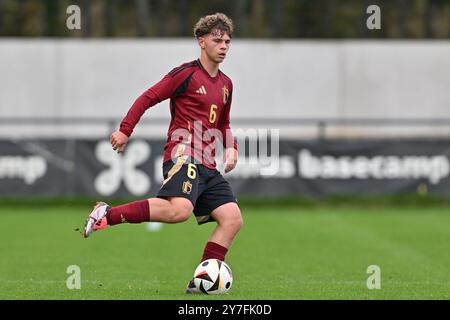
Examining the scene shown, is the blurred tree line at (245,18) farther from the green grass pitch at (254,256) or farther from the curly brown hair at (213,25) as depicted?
the curly brown hair at (213,25)

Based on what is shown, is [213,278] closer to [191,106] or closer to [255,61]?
[191,106]

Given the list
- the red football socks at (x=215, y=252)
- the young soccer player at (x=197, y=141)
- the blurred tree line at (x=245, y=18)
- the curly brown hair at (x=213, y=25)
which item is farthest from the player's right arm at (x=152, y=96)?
the blurred tree line at (x=245, y=18)

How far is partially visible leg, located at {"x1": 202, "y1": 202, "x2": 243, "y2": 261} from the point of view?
9258 millimetres

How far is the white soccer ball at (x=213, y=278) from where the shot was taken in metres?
9.05

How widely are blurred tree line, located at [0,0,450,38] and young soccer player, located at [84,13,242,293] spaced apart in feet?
58.7

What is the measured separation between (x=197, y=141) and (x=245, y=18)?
18531mm

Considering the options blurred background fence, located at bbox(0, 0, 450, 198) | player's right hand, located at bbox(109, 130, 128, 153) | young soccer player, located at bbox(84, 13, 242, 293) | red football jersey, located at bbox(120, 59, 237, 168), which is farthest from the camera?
blurred background fence, located at bbox(0, 0, 450, 198)

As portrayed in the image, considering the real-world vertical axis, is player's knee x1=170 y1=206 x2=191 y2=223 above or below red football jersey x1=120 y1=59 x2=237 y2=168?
below

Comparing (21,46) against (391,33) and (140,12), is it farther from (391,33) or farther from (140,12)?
(391,33)

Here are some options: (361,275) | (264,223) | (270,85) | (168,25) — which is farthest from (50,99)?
(361,275)

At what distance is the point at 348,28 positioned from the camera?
1091 inches

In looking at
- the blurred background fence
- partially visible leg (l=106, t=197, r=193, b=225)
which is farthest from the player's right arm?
the blurred background fence

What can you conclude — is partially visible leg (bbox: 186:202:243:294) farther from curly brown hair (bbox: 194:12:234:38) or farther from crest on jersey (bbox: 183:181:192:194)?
curly brown hair (bbox: 194:12:234:38)

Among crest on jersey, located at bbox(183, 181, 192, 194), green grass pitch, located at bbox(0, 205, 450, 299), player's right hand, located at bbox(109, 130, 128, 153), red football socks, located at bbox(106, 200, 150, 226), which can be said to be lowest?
green grass pitch, located at bbox(0, 205, 450, 299)
